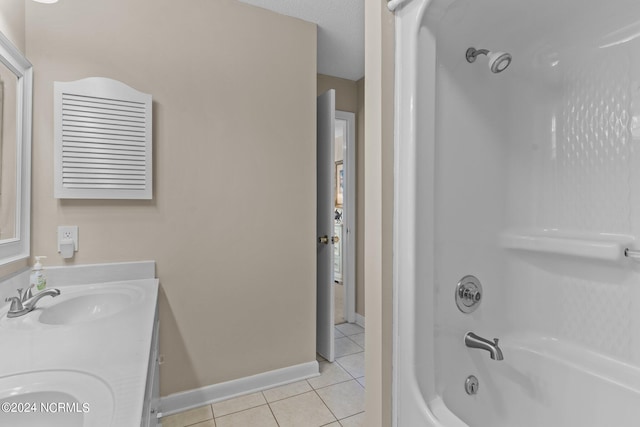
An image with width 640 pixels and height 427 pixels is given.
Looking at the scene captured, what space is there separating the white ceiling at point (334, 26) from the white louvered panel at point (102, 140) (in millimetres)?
1034

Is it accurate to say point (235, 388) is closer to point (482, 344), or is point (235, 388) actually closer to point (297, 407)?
point (297, 407)

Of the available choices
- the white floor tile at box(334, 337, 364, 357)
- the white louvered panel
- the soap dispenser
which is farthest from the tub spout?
the soap dispenser

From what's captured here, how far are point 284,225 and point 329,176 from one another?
1.76ft

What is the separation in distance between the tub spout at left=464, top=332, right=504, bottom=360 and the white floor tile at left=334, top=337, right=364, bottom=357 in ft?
5.36

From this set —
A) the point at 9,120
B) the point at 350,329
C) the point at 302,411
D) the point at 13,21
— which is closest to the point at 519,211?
the point at 302,411

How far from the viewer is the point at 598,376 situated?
117cm

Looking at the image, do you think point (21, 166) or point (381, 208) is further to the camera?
point (21, 166)

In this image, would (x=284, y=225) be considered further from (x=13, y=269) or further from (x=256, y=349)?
(x=13, y=269)

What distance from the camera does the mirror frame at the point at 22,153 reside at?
145cm

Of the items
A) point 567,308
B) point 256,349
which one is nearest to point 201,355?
point 256,349

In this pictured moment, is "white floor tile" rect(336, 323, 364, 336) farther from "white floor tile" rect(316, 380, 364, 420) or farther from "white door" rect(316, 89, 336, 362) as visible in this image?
"white floor tile" rect(316, 380, 364, 420)

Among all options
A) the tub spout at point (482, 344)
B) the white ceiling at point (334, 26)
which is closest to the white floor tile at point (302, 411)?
the tub spout at point (482, 344)

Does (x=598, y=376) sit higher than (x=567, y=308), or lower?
lower

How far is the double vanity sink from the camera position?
0.61 metres
